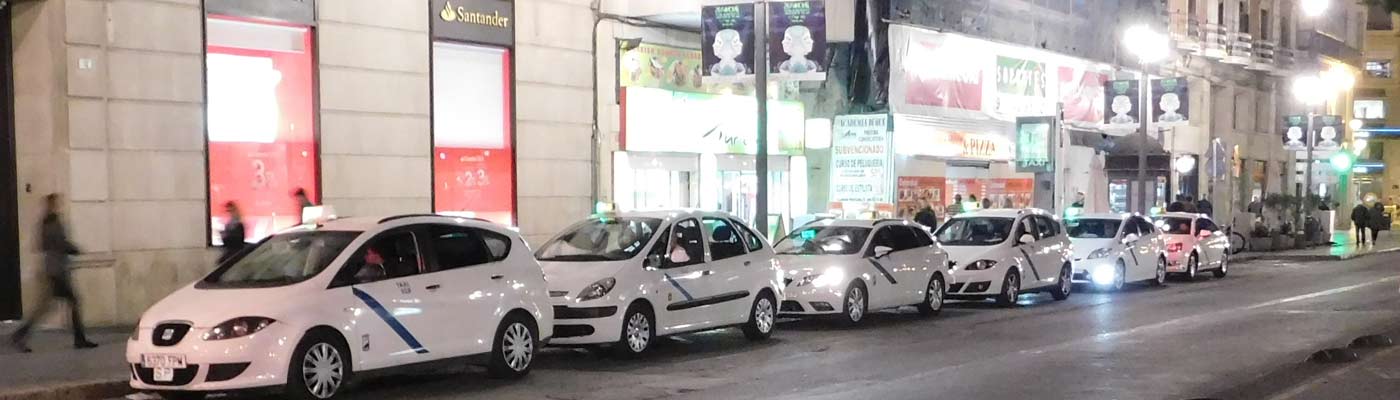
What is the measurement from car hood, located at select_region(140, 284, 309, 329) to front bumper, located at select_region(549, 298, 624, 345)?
3.36 meters

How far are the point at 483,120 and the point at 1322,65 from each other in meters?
46.0

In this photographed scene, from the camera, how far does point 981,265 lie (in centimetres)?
2112

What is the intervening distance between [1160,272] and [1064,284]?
4630 mm

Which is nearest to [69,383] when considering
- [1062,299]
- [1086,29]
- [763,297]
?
[763,297]

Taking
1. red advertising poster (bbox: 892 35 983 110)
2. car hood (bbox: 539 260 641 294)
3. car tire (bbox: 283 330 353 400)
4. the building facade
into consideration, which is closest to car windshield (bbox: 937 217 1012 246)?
the building facade

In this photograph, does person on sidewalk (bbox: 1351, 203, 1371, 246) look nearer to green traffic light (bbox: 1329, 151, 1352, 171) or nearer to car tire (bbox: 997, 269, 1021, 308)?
green traffic light (bbox: 1329, 151, 1352, 171)

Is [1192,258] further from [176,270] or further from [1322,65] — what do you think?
[1322,65]

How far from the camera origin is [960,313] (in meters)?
20.5

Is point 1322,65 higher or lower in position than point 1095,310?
higher

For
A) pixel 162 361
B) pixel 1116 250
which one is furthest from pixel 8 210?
pixel 1116 250

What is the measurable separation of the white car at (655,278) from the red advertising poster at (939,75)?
14.4 metres

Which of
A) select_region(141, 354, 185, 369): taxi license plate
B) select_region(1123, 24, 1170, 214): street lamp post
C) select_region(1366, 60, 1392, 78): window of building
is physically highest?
select_region(1366, 60, 1392, 78): window of building

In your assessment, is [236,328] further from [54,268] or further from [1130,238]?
[1130,238]

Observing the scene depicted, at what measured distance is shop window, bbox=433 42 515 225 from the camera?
2133cm
